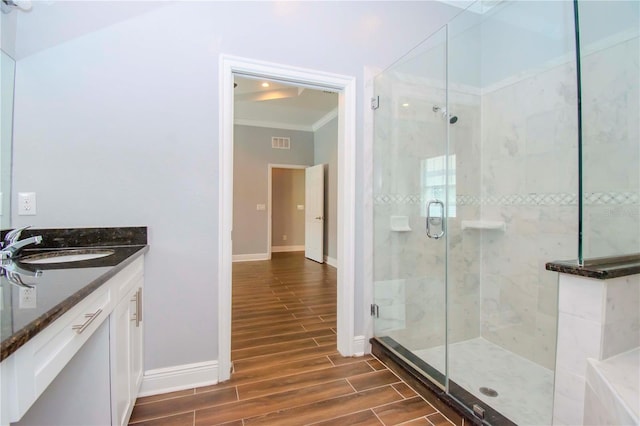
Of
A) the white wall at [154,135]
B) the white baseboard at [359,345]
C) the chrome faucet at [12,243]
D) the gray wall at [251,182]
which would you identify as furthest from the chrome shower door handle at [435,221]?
the gray wall at [251,182]

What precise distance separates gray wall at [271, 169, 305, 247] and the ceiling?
1582 mm

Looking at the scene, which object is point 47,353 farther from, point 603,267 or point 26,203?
point 603,267

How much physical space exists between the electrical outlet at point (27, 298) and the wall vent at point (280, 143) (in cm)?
597

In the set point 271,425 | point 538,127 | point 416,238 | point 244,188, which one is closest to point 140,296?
point 271,425

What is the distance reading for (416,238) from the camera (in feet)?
8.16

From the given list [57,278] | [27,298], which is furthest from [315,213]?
[27,298]

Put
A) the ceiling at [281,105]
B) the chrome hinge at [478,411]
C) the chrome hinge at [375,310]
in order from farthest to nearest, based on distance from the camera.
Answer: the ceiling at [281,105], the chrome hinge at [375,310], the chrome hinge at [478,411]

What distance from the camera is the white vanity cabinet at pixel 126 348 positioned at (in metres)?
1.24

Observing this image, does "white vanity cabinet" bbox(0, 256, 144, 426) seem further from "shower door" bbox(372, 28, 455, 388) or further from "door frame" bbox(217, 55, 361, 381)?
"shower door" bbox(372, 28, 455, 388)

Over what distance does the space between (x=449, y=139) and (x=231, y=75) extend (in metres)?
1.73

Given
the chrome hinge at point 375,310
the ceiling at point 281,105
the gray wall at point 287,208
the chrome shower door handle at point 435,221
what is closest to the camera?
the chrome shower door handle at point 435,221

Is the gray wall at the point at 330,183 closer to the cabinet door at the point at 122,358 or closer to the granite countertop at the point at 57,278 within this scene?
the granite countertop at the point at 57,278

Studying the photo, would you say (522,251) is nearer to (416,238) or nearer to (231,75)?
(416,238)

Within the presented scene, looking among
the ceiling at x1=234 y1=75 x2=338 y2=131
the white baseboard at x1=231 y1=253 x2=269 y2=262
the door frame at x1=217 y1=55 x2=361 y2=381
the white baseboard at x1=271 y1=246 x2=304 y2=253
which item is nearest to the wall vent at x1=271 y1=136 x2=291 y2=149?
the ceiling at x1=234 y1=75 x2=338 y2=131
